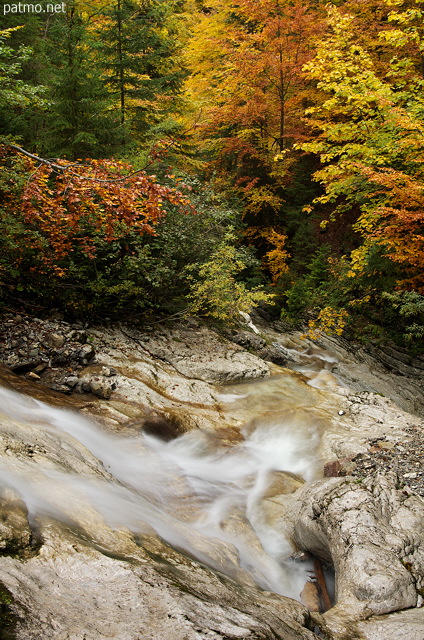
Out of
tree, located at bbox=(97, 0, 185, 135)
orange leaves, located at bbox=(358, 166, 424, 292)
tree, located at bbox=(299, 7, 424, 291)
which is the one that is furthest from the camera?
tree, located at bbox=(97, 0, 185, 135)

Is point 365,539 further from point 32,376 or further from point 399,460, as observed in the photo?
point 32,376

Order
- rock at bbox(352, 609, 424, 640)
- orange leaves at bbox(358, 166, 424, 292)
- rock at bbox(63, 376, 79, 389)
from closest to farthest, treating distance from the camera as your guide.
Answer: rock at bbox(352, 609, 424, 640)
rock at bbox(63, 376, 79, 389)
orange leaves at bbox(358, 166, 424, 292)

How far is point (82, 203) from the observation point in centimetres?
Result: 675

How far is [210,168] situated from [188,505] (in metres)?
16.7

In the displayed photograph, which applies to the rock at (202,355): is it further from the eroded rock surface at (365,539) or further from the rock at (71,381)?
the eroded rock surface at (365,539)

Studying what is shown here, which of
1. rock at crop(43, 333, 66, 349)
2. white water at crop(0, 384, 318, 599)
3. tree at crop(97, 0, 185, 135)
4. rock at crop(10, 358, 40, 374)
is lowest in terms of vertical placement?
white water at crop(0, 384, 318, 599)

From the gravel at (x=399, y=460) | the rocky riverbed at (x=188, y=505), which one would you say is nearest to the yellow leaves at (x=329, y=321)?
the rocky riverbed at (x=188, y=505)

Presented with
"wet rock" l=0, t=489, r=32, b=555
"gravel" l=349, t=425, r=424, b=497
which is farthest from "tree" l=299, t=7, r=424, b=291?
"wet rock" l=0, t=489, r=32, b=555

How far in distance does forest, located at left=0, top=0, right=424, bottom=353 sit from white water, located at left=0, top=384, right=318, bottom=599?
3119 millimetres

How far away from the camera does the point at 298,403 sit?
798 cm

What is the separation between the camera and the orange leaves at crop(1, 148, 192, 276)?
15.9ft

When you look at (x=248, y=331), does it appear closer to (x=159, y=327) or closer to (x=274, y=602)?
(x=159, y=327)

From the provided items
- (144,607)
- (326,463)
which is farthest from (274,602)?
(326,463)

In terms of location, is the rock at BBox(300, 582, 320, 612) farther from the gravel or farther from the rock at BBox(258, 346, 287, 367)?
the rock at BBox(258, 346, 287, 367)
